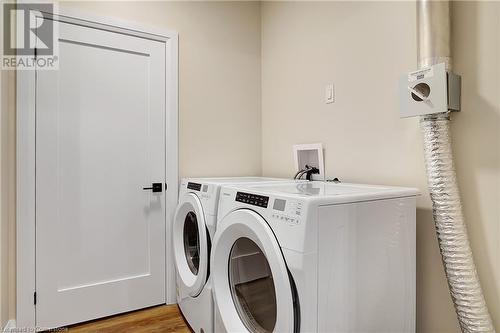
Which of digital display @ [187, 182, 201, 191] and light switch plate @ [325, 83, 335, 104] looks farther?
light switch plate @ [325, 83, 335, 104]

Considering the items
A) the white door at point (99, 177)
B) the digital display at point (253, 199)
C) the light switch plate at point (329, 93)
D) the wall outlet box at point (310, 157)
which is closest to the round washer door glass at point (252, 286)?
the digital display at point (253, 199)

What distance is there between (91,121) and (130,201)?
60 cm

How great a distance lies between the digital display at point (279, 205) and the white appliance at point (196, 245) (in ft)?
1.78

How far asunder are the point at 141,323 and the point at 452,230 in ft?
6.18

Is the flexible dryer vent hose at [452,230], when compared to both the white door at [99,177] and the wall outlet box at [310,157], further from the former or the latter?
the white door at [99,177]

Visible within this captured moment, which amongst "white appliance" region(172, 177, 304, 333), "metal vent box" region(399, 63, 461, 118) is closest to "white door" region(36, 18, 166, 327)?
"white appliance" region(172, 177, 304, 333)

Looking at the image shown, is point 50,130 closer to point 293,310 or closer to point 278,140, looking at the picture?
point 278,140

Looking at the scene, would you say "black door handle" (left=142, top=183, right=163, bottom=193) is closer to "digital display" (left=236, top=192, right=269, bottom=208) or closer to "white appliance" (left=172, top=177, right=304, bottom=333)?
"white appliance" (left=172, top=177, right=304, bottom=333)

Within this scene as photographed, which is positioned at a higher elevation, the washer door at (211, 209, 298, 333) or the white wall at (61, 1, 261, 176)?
the white wall at (61, 1, 261, 176)

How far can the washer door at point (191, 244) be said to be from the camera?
5.36 feet

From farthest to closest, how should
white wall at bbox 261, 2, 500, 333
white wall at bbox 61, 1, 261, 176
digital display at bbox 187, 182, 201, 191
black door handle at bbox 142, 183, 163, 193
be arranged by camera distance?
white wall at bbox 61, 1, 261, 176, black door handle at bbox 142, 183, 163, 193, digital display at bbox 187, 182, 201, 191, white wall at bbox 261, 2, 500, 333

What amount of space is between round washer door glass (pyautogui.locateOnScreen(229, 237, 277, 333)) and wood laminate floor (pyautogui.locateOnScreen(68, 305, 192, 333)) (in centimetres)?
71

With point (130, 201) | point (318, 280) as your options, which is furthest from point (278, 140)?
point (318, 280)

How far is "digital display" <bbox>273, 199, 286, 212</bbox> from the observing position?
3.40ft
